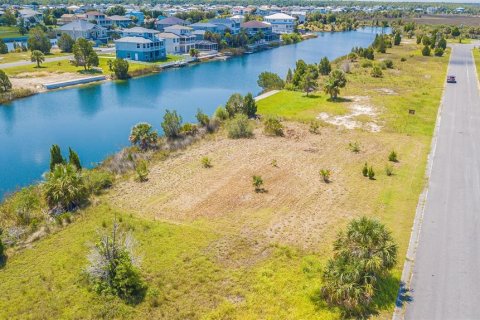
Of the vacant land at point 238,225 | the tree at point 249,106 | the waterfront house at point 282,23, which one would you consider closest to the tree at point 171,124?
the vacant land at point 238,225

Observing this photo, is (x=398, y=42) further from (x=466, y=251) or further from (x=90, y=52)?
(x=466, y=251)

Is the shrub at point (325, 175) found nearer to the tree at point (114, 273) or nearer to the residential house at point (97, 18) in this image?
the tree at point (114, 273)

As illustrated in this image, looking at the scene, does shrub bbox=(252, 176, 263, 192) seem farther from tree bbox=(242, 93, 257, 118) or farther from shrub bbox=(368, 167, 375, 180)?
tree bbox=(242, 93, 257, 118)

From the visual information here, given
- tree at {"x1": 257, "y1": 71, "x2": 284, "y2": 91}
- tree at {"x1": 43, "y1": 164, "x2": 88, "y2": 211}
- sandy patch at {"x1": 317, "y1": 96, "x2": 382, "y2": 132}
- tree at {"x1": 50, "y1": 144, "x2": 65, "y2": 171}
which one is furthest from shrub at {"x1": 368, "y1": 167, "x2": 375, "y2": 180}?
tree at {"x1": 257, "y1": 71, "x2": 284, "y2": 91}

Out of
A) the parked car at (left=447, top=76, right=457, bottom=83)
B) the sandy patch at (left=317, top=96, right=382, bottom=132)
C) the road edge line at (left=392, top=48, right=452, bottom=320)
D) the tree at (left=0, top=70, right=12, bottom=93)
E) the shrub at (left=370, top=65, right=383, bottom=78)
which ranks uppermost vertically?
the tree at (left=0, top=70, right=12, bottom=93)

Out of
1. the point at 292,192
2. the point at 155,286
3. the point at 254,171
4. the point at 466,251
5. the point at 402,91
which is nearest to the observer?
the point at 155,286

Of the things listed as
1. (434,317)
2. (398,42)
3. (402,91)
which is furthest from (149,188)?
(398,42)
